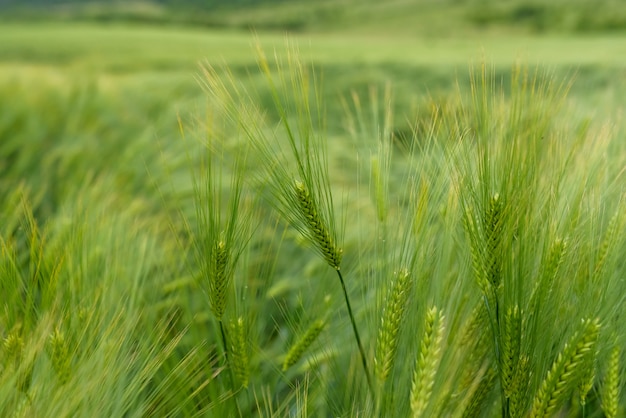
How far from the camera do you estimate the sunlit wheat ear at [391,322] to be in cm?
65

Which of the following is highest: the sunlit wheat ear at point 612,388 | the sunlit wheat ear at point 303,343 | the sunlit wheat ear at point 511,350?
the sunlit wheat ear at point 511,350

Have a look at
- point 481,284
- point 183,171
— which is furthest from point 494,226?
point 183,171

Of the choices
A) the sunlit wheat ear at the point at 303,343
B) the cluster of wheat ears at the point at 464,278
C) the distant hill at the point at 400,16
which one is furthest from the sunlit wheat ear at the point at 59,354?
the distant hill at the point at 400,16

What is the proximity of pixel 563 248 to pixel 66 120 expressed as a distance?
6.42 ft

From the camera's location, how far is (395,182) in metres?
2.07

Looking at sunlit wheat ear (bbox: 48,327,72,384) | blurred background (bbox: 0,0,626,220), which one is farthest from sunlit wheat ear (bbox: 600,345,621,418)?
sunlit wheat ear (bbox: 48,327,72,384)

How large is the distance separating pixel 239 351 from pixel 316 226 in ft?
0.58

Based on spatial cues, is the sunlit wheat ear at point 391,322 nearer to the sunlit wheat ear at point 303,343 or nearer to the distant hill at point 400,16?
the sunlit wheat ear at point 303,343

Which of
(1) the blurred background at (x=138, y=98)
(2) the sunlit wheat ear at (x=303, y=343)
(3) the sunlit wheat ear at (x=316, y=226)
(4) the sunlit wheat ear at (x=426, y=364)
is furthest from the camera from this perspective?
(1) the blurred background at (x=138, y=98)

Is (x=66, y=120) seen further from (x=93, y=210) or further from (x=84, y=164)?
(x=93, y=210)

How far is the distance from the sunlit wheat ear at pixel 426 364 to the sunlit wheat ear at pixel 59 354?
35 cm

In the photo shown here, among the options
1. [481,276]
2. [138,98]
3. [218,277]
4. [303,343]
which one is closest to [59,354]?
[218,277]

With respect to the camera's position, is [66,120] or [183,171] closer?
[183,171]

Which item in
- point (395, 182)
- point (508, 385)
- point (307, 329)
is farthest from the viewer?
point (395, 182)
